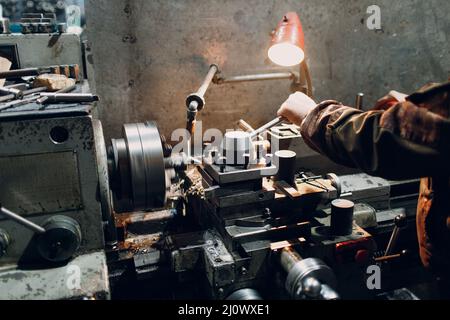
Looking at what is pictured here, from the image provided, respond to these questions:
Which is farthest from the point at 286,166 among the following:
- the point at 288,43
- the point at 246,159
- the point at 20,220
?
the point at 20,220

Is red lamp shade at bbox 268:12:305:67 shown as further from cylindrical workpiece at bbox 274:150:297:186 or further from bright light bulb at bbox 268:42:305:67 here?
cylindrical workpiece at bbox 274:150:297:186

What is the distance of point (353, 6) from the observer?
221 centimetres

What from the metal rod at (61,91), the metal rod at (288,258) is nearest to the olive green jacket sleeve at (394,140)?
the metal rod at (288,258)

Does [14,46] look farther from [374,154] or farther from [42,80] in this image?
[374,154]

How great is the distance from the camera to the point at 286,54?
1699mm

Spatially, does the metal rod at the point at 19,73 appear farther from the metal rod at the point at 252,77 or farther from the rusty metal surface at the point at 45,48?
the metal rod at the point at 252,77

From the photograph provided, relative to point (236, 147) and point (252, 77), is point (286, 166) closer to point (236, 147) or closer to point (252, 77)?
point (236, 147)

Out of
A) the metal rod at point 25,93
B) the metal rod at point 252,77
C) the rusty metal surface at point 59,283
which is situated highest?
the metal rod at point 25,93

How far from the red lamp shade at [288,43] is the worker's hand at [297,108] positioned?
341mm

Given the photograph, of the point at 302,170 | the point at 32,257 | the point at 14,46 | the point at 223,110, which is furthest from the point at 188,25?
the point at 32,257

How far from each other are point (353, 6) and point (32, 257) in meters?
1.96

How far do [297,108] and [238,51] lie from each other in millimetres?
884

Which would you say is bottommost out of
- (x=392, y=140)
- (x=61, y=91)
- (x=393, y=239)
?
(x=393, y=239)

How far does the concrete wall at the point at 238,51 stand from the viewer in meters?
1.98
